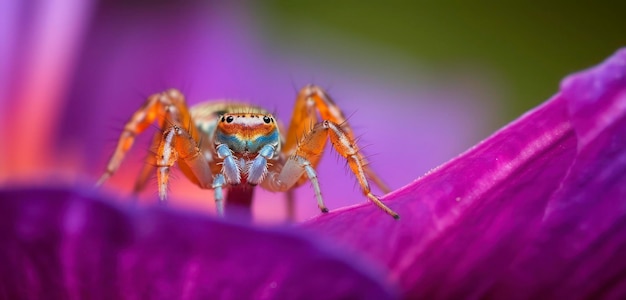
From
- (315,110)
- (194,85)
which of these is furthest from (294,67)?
(315,110)

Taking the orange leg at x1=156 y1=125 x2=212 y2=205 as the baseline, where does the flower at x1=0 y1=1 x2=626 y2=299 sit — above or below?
below

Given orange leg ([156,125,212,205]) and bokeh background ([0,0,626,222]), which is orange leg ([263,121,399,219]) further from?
bokeh background ([0,0,626,222])

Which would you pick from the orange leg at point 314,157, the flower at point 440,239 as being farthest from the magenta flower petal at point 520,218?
the orange leg at point 314,157

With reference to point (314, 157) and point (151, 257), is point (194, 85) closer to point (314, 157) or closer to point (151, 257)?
point (314, 157)

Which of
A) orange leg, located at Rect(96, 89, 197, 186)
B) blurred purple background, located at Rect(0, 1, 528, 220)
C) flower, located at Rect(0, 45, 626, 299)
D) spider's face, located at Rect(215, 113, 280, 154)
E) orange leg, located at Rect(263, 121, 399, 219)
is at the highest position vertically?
blurred purple background, located at Rect(0, 1, 528, 220)

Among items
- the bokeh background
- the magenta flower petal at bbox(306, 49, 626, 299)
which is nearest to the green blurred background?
the bokeh background

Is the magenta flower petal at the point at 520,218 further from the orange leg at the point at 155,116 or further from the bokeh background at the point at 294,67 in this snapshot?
the bokeh background at the point at 294,67
